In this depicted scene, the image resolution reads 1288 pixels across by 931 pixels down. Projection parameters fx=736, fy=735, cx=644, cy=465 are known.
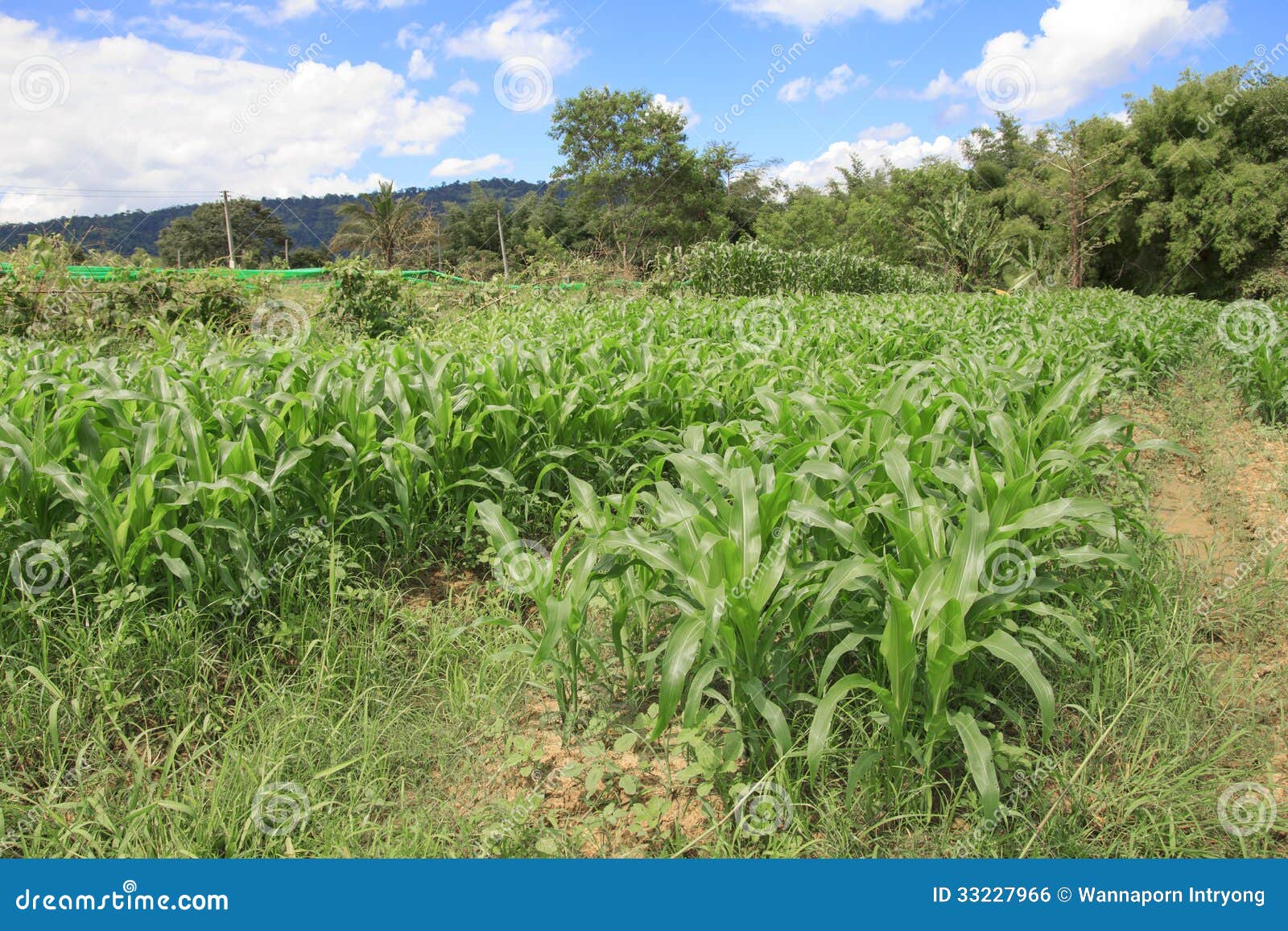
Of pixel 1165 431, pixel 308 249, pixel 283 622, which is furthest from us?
pixel 308 249

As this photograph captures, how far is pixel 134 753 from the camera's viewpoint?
1751mm

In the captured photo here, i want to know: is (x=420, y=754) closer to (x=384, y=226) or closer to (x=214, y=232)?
(x=384, y=226)

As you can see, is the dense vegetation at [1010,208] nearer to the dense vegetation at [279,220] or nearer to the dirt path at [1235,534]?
the dense vegetation at [279,220]

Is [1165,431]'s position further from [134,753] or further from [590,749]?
[134,753]

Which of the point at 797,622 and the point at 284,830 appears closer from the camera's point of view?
the point at 284,830

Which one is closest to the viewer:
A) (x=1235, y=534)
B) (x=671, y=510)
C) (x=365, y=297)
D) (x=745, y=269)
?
(x=671, y=510)

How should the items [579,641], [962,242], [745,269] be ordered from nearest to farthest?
1. [579,641]
2. [745,269]
3. [962,242]

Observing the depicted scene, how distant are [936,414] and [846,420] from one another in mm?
399

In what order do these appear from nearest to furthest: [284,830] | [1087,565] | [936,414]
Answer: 1. [284,830]
2. [1087,565]
3. [936,414]

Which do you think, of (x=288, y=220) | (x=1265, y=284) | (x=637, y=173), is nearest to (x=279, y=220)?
(x=288, y=220)

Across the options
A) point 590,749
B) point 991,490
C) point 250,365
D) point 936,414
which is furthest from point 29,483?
point 936,414

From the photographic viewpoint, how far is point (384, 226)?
71.3ft

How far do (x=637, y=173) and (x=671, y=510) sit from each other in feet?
98.1

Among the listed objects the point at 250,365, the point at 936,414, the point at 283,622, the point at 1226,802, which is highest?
the point at 250,365
